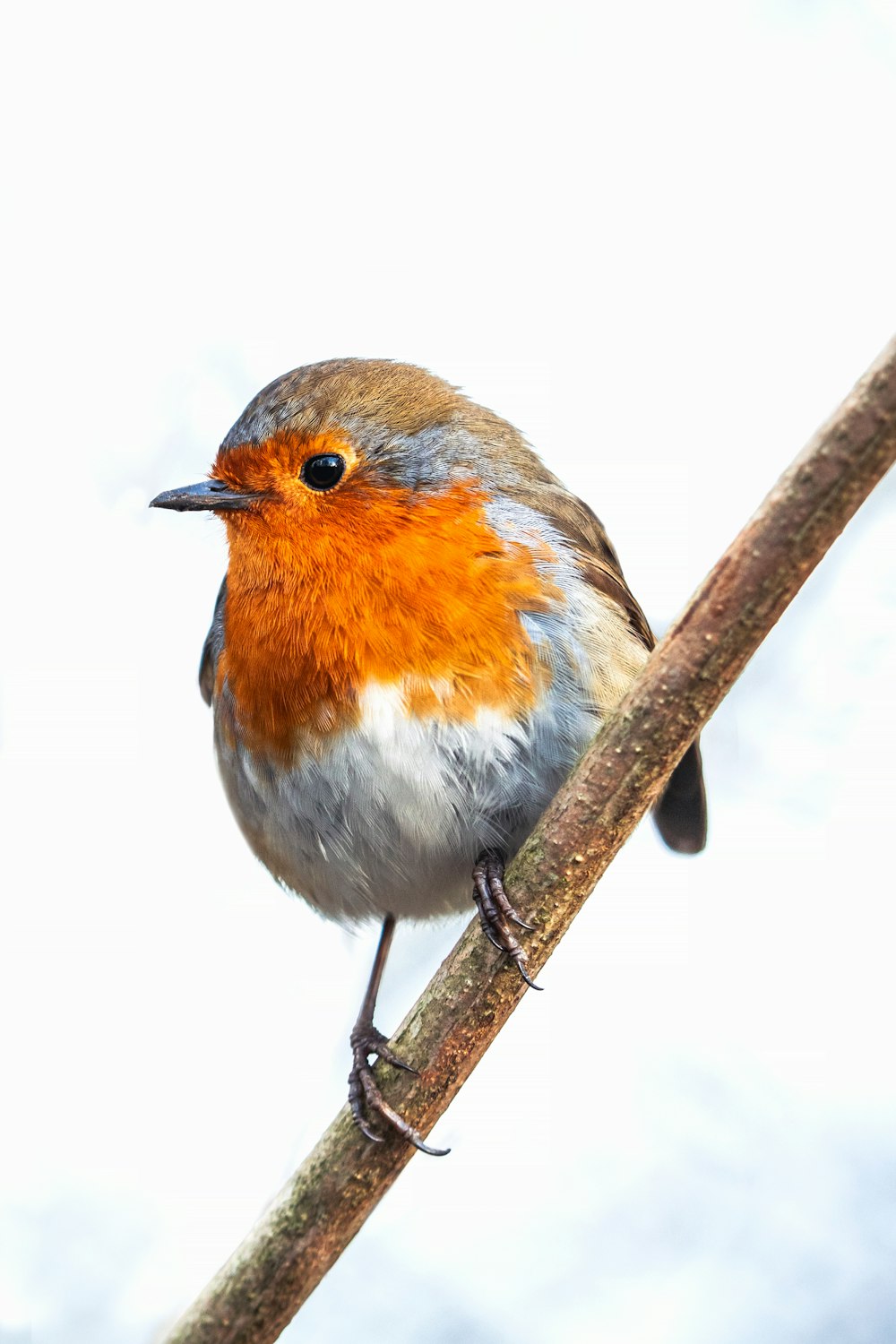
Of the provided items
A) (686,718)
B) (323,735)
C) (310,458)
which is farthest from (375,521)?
(686,718)

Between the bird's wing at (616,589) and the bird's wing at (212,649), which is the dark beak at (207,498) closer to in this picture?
the bird's wing at (212,649)

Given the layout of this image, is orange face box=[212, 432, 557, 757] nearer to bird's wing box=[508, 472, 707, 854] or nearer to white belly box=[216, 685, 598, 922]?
white belly box=[216, 685, 598, 922]

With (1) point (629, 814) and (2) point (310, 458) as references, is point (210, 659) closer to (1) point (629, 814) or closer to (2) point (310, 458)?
(2) point (310, 458)

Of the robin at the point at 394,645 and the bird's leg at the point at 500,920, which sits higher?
the robin at the point at 394,645

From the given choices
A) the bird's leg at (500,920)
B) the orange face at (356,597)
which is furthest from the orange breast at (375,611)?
the bird's leg at (500,920)

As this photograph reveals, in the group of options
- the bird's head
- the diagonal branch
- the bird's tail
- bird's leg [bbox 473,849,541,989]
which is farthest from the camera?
the bird's tail

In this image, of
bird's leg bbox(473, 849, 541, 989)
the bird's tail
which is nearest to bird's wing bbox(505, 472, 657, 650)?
the bird's tail

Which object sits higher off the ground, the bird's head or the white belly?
the bird's head

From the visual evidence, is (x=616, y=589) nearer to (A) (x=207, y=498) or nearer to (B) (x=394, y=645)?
(B) (x=394, y=645)
